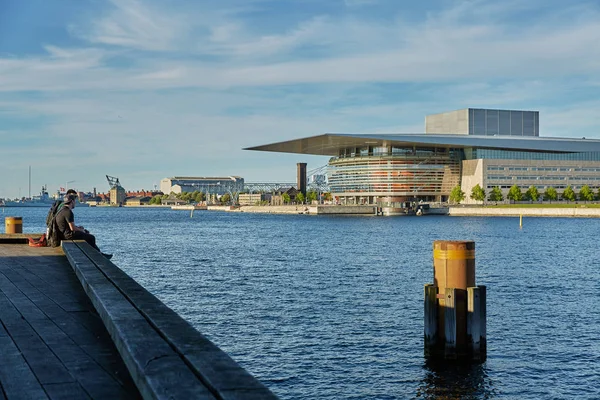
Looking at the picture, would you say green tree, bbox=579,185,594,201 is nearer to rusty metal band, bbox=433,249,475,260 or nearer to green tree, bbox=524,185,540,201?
green tree, bbox=524,185,540,201

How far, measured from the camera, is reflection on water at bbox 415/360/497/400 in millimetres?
9031

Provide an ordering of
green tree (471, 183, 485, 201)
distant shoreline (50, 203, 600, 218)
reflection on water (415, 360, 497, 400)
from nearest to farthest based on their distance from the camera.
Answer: reflection on water (415, 360, 497, 400)
distant shoreline (50, 203, 600, 218)
green tree (471, 183, 485, 201)

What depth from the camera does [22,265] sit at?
33.1 feet

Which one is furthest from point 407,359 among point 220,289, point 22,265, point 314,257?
point 314,257

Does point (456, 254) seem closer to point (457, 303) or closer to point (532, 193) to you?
point (457, 303)

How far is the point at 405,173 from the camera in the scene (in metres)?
132

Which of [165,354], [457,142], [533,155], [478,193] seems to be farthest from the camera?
[533,155]

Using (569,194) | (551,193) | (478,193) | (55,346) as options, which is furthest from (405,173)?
(55,346)

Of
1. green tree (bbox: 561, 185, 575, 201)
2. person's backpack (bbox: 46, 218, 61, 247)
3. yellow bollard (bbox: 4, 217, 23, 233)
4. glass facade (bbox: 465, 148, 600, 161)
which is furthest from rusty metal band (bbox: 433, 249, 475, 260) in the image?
glass facade (bbox: 465, 148, 600, 161)

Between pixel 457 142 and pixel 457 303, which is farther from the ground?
pixel 457 142

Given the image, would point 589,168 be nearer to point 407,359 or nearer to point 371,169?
point 371,169

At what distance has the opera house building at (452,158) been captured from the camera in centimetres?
12162

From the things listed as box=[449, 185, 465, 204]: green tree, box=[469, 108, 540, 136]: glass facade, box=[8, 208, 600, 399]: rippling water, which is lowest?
box=[8, 208, 600, 399]: rippling water

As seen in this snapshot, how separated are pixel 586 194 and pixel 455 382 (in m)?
115
